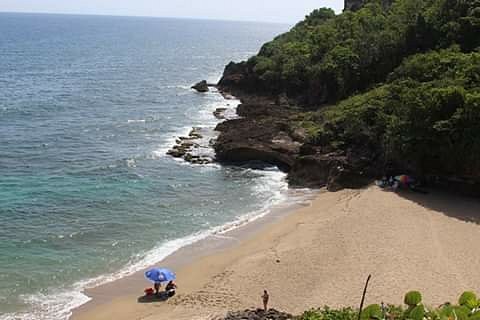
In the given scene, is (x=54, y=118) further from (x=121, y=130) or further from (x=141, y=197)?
(x=141, y=197)

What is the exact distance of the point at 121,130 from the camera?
193 feet

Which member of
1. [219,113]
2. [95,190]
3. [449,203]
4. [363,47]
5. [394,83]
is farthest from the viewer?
[219,113]

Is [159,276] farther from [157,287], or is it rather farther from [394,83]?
[394,83]

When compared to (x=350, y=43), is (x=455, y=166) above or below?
below

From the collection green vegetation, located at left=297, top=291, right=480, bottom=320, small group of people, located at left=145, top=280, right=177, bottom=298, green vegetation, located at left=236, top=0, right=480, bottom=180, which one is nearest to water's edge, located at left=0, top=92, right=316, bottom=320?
small group of people, located at left=145, top=280, right=177, bottom=298

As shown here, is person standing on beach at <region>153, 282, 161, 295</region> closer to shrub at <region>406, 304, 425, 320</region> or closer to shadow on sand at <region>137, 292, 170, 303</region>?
shadow on sand at <region>137, 292, 170, 303</region>

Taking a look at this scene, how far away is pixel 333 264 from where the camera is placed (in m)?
26.5

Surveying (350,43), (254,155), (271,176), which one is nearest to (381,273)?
(271,176)

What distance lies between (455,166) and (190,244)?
17827mm

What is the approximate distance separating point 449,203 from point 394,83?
1508 centimetres

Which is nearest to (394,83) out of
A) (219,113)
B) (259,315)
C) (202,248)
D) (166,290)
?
(202,248)

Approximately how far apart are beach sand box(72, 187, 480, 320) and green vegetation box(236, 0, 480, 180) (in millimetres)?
4108

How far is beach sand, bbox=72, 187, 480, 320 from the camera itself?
2327 cm

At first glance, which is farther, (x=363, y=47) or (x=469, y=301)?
(x=363, y=47)
